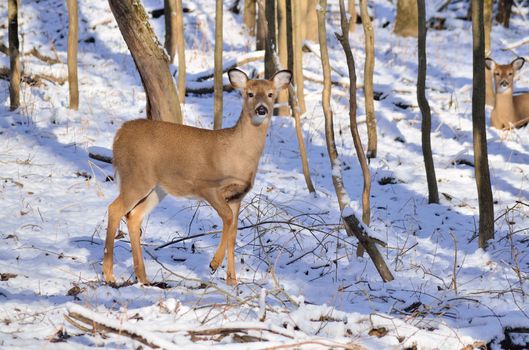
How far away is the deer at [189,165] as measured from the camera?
23.1 ft

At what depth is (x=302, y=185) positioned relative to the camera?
34.1ft

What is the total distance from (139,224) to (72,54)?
19.7 feet

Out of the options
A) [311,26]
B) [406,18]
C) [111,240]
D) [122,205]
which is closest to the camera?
[111,240]

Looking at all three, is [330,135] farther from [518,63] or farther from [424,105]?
[518,63]

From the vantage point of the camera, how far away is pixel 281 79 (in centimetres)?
751

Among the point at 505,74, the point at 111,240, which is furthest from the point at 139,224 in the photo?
the point at 505,74

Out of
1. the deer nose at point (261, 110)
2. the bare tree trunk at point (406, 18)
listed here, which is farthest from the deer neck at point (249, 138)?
the bare tree trunk at point (406, 18)

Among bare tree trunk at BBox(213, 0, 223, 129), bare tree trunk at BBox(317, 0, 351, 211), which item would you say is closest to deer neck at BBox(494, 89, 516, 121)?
bare tree trunk at BBox(213, 0, 223, 129)

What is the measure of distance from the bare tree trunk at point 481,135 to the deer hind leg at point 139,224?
295 centimetres

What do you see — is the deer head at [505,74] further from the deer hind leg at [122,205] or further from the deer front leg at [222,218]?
the deer hind leg at [122,205]

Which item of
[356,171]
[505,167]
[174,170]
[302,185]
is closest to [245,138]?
[174,170]

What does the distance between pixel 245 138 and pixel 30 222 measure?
2468 mm

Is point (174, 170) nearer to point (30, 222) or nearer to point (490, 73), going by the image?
point (30, 222)

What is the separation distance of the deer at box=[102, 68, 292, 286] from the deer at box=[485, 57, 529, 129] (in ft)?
25.4
